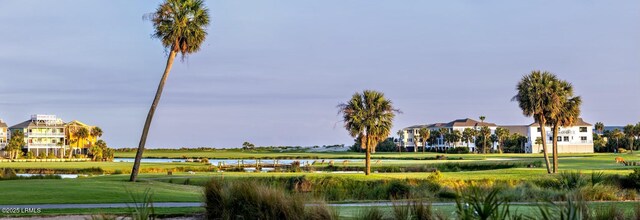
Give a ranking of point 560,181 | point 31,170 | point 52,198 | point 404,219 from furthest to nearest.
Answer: point 31,170 → point 560,181 → point 52,198 → point 404,219

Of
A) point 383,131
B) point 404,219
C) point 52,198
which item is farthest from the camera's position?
point 383,131

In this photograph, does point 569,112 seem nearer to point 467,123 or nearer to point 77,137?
point 77,137

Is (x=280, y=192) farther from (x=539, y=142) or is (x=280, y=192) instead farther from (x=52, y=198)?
(x=539, y=142)

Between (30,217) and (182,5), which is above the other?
(182,5)

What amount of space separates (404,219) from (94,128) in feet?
427

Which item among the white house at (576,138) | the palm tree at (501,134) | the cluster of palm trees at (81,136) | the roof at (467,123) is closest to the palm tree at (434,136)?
the roof at (467,123)

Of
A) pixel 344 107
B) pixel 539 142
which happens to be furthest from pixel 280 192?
pixel 539 142

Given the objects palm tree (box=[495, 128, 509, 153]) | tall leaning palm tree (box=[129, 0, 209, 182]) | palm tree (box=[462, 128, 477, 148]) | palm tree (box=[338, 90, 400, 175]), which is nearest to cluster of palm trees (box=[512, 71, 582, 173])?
palm tree (box=[338, 90, 400, 175])

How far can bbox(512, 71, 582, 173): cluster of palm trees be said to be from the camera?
169 ft

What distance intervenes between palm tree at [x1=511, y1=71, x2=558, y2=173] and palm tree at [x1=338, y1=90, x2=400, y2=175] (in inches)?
399

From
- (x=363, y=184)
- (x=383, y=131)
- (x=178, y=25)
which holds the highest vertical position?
(x=178, y=25)

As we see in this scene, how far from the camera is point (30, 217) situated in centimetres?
1670

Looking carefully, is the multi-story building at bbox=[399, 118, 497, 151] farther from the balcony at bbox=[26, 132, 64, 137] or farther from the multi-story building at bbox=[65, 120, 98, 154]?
the balcony at bbox=[26, 132, 64, 137]

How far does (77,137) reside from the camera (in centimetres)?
12988
